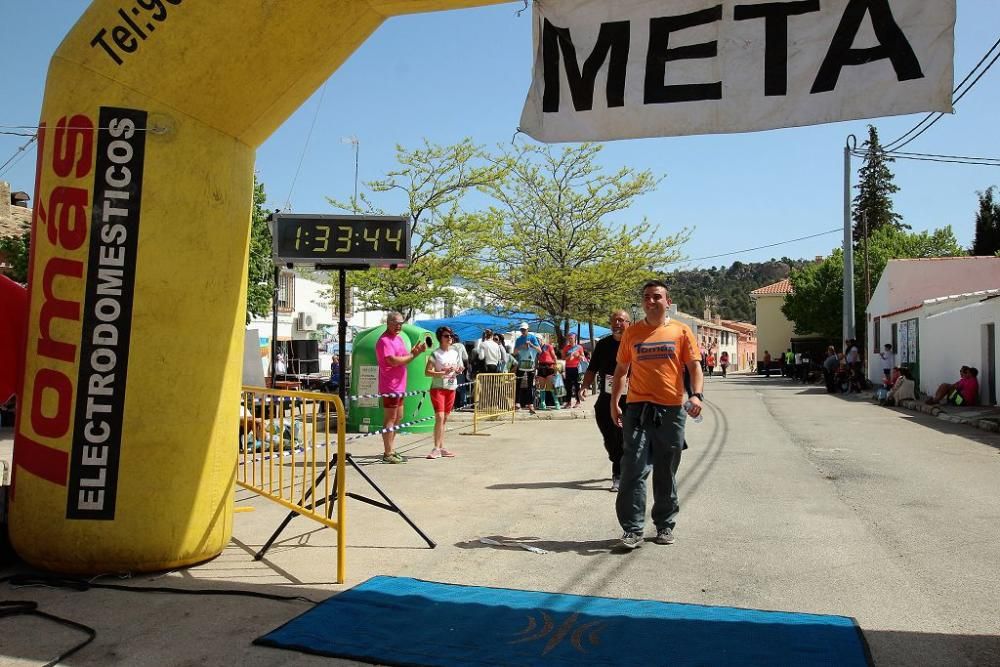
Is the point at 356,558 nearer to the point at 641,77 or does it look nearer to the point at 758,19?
the point at 641,77

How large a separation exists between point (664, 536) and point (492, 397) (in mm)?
9806

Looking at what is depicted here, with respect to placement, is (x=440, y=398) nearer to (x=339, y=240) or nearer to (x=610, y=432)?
(x=339, y=240)

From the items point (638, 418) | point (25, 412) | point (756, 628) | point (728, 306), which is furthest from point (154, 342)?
point (728, 306)

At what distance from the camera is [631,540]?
5789 mm

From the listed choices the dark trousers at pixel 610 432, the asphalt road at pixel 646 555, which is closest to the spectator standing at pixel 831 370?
the asphalt road at pixel 646 555

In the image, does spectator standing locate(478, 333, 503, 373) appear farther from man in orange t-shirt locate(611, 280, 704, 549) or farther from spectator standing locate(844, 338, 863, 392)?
spectator standing locate(844, 338, 863, 392)

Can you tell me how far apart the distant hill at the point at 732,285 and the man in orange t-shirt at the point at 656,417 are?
12804 cm

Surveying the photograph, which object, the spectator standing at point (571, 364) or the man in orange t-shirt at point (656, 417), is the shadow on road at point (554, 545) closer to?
the man in orange t-shirt at point (656, 417)

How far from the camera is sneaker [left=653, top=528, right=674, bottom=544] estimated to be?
19.5 ft

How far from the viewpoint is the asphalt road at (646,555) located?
4129 mm

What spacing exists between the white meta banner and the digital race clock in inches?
238

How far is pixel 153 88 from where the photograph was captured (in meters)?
4.97

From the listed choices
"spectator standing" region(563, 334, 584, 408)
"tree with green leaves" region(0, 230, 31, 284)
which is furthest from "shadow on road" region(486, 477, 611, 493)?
"tree with green leaves" region(0, 230, 31, 284)

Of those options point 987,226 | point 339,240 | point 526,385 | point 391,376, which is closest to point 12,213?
point 526,385
